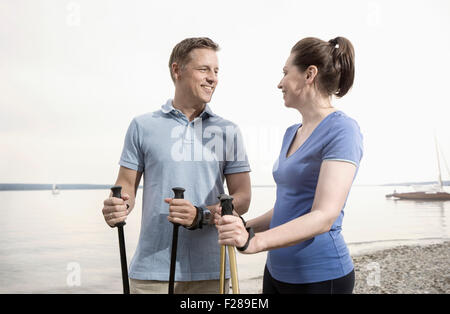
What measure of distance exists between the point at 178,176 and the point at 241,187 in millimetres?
247

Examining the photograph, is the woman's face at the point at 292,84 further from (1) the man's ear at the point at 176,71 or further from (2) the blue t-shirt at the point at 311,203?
(1) the man's ear at the point at 176,71

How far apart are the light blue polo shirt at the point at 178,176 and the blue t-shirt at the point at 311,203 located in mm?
383

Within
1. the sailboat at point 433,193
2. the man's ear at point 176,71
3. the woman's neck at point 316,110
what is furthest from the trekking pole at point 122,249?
the sailboat at point 433,193

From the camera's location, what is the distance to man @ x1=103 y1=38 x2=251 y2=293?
1.47 metres

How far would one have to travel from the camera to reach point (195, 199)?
1.49 metres

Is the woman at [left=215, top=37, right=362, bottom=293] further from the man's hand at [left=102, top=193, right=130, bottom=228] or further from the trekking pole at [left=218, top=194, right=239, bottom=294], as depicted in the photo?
the man's hand at [left=102, top=193, right=130, bottom=228]

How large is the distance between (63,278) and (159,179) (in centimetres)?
981

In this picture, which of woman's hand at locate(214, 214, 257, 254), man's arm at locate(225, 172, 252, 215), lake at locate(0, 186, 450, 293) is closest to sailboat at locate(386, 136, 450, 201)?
lake at locate(0, 186, 450, 293)

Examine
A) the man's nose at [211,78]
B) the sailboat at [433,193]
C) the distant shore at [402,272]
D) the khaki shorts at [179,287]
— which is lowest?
the distant shore at [402,272]

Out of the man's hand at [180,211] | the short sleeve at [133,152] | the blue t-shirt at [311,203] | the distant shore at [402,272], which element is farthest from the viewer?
the distant shore at [402,272]

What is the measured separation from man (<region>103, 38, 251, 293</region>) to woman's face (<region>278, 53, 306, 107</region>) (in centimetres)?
37

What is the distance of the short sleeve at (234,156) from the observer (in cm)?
155

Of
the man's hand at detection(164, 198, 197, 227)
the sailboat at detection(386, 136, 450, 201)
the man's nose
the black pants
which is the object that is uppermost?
the man's nose
